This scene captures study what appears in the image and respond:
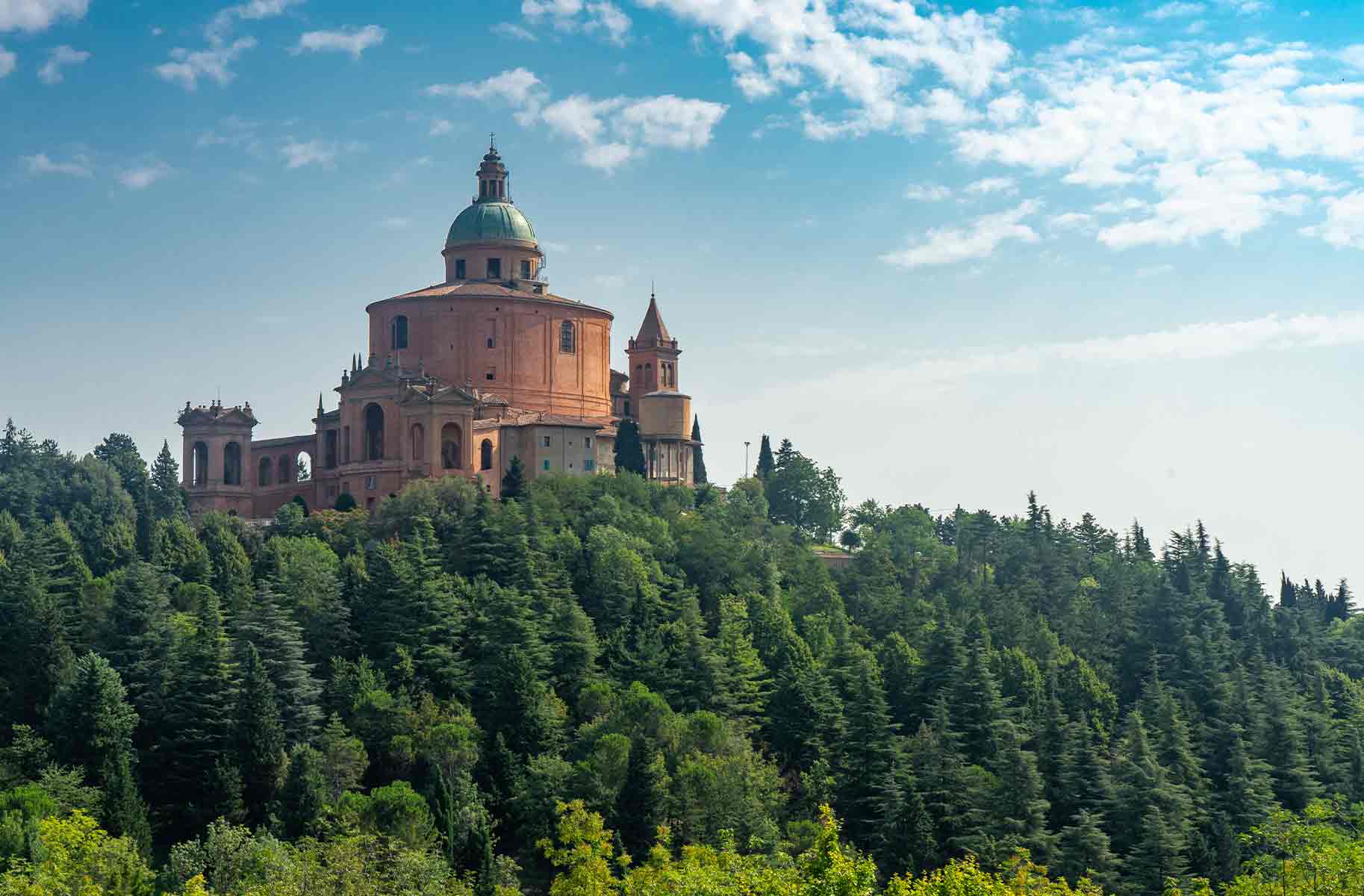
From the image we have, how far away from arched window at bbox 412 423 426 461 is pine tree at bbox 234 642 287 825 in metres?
21.7

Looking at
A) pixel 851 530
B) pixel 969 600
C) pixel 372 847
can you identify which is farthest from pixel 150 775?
pixel 851 530

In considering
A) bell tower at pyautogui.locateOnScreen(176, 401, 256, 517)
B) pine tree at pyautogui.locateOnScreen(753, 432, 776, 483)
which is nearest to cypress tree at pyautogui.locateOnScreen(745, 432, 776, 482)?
pine tree at pyautogui.locateOnScreen(753, 432, 776, 483)

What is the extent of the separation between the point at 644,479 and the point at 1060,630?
2026 centimetres

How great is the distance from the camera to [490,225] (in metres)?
98.1

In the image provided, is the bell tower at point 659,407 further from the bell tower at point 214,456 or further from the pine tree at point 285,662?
the pine tree at point 285,662

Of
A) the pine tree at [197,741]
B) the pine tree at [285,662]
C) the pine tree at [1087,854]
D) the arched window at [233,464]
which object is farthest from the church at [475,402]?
the pine tree at [1087,854]

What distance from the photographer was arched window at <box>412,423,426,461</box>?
87812 mm

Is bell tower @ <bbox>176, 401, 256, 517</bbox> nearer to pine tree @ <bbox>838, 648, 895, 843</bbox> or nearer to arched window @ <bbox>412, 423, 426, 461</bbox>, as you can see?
arched window @ <bbox>412, 423, 426, 461</bbox>

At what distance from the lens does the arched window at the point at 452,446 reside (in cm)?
8819

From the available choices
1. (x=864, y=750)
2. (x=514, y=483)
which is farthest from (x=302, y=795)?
(x=514, y=483)

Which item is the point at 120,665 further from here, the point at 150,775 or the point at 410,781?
the point at 410,781

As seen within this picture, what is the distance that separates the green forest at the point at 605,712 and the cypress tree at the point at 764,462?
9112mm

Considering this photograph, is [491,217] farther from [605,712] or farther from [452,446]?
[605,712]

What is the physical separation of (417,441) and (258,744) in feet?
80.1
